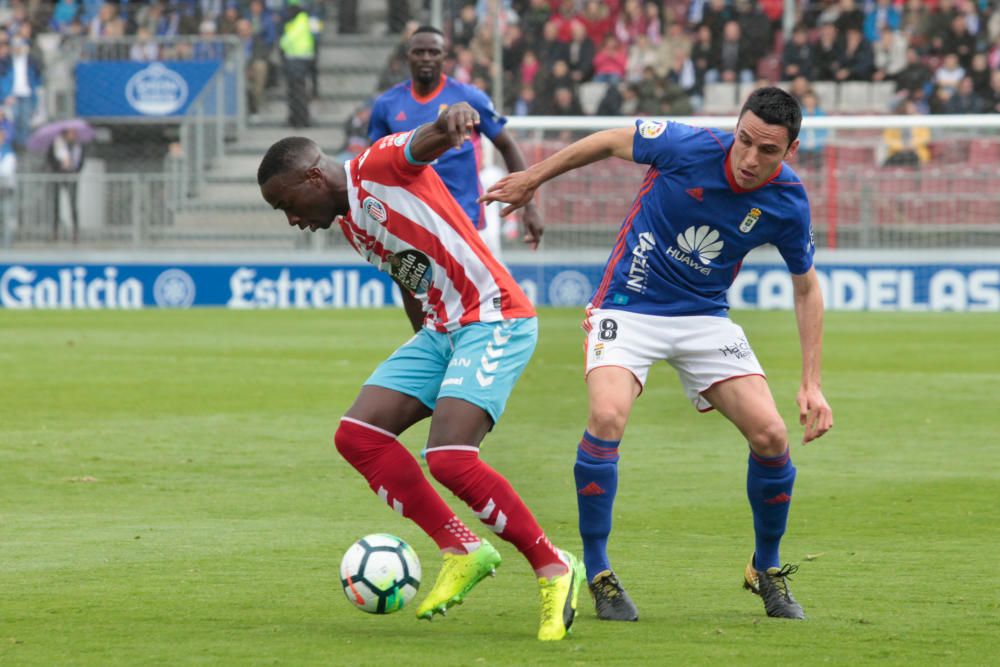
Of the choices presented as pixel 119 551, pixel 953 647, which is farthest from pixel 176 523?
pixel 953 647

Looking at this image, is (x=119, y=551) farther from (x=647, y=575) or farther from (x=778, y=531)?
(x=778, y=531)

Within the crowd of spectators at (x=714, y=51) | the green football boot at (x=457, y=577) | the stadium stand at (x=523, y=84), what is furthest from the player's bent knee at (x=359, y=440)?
the crowd of spectators at (x=714, y=51)

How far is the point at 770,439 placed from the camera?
19.1ft

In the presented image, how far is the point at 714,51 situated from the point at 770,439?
20593 mm

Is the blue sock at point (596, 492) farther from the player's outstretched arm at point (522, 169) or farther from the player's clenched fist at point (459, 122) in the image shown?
the player's outstretched arm at point (522, 169)

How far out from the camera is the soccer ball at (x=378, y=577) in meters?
5.53

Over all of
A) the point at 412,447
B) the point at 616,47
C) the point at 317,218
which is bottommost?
the point at 412,447

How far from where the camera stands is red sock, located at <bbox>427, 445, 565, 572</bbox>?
5410mm

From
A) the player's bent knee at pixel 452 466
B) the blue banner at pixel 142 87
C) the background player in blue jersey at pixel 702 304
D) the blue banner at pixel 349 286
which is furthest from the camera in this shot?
the blue banner at pixel 142 87

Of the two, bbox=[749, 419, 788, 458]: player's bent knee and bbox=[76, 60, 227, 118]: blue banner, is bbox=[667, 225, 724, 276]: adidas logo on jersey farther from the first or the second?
bbox=[76, 60, 227, 118]: blue banner

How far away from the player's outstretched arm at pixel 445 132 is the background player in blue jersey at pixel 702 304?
0.48 m

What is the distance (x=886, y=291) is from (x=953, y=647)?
18.4m

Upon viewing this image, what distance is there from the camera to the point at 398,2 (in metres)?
27.8

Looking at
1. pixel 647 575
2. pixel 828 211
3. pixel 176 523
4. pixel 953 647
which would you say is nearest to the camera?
pixel 953 647
